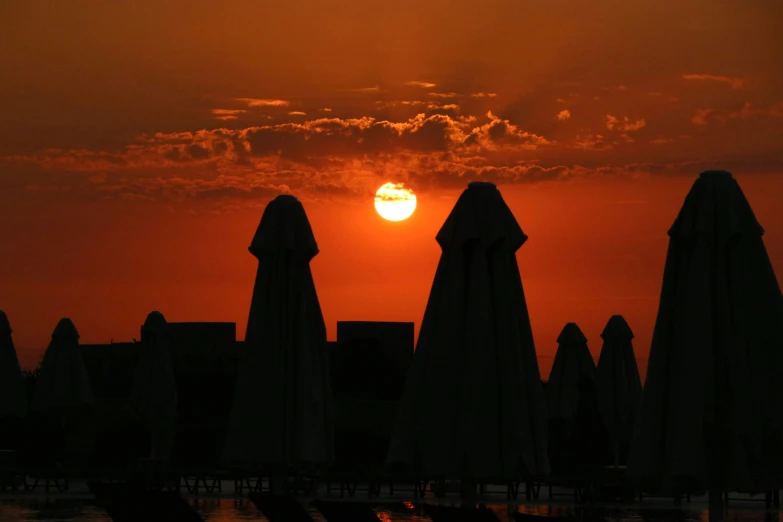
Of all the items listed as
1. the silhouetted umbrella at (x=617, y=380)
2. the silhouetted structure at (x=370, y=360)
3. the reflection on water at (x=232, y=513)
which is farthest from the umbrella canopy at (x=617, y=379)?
the silhouetted structure at (x=370, y=360)

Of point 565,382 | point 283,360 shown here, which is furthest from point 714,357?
point 565,382

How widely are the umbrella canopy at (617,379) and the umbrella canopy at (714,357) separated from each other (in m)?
11.9

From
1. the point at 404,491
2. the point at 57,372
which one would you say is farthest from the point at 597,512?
the point at 57,372

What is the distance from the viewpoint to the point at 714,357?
1137 cm

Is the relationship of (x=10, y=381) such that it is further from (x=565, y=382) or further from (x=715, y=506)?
(x=715, y=506)

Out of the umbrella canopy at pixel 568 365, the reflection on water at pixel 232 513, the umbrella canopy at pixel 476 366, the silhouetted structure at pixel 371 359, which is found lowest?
the reflection on water at pixel 232 513

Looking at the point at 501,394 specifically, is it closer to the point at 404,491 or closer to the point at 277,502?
the point at 277,502

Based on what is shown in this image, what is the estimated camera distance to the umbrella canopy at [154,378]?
2319cm

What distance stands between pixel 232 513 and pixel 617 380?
362 inches

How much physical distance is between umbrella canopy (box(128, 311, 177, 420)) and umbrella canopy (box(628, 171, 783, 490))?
13435mm

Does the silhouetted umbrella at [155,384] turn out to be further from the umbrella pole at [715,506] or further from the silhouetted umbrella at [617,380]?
the umbrella pole at [715,506]

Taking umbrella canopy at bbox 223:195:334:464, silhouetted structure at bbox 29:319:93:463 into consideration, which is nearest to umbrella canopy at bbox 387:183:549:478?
umbrella canopy at bbox 223:195:334:464

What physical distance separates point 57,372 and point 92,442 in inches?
127

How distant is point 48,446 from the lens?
23.0 meters
